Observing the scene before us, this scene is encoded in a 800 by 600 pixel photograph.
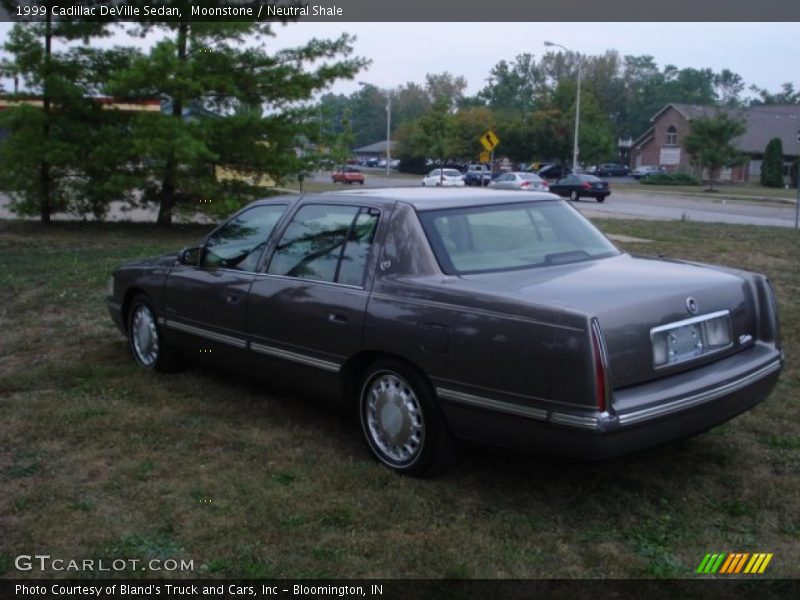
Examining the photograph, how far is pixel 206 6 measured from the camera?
55.8ft

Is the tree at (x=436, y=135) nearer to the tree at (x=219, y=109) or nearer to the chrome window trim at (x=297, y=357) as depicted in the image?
the tree at (x=219, y=109)

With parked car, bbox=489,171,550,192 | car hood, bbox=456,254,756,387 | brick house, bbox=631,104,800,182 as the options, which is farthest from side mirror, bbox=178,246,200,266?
brick house, bbox=631,104,800,182

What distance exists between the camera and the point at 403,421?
4746 mm

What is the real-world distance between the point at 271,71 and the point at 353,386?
13590 mm

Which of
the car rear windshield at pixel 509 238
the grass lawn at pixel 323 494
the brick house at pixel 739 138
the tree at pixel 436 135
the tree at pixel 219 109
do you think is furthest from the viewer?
the tree at pixel 436 135

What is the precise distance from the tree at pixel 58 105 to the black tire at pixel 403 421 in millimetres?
13203

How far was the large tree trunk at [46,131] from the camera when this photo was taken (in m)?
17.4

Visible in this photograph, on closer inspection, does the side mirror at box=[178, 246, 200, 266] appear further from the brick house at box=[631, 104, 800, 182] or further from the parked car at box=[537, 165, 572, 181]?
the brick house at box=[631, 104, 800, 182]

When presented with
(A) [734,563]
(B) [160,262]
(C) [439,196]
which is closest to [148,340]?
(B) [160,262]

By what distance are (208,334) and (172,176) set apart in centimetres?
1217

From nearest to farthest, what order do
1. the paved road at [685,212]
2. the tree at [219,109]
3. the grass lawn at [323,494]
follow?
the grass lawn at [323,494] < the tree at [219,109] < the paved road at [685,212]

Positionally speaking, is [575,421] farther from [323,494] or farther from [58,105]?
[58,105]

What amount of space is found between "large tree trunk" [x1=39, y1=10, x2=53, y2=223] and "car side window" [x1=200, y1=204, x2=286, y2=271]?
481 inches

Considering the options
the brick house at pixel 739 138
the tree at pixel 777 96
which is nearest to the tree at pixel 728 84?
the tree at pixel 777 96
